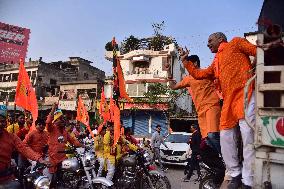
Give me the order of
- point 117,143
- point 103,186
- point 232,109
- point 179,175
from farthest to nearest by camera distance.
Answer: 1. point 179,175
2. point 117,143
3. point 103,186
4. point 232,109

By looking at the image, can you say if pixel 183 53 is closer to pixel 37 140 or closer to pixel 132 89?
pixel 37 140

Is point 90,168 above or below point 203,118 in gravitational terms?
below

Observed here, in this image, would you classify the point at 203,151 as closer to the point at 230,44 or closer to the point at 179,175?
the point at 230,44

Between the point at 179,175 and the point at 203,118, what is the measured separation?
9.13 metres

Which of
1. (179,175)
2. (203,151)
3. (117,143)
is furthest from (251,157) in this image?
(179,175)

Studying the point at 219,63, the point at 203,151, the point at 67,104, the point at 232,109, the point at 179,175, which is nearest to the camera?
the point at 232,109

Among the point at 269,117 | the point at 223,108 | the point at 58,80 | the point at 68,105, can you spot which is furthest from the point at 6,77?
the point at 269,117

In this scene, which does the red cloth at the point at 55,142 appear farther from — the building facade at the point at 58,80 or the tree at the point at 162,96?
the building facade at the point at 58,80

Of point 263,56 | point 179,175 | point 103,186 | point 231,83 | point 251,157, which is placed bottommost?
point 179,175

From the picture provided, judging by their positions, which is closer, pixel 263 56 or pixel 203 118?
pixel 263 56

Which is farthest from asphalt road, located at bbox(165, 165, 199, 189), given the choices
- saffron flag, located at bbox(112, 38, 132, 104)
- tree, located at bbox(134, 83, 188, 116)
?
tree, located at bbox(134, 83, 188, 116)

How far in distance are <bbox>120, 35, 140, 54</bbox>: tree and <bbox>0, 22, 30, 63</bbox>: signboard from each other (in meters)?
29.0

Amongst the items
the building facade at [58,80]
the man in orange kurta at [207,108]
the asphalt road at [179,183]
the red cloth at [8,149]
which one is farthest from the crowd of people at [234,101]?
the building facade at [58,80]

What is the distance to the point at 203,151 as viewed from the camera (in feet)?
18.0
